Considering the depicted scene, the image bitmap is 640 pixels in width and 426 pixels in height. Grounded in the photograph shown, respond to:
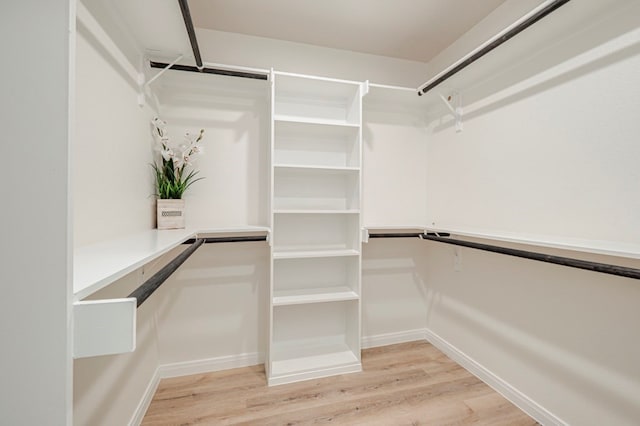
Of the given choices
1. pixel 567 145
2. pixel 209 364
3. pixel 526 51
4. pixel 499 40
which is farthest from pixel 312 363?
pixel 526 51

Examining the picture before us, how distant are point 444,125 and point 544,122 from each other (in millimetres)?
780

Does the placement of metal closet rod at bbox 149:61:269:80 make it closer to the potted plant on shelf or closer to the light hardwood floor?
the potted plant on shelf

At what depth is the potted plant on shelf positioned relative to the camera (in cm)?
168

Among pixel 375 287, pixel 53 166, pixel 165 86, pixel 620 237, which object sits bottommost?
pixel 375 287

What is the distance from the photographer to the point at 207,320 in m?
1.96

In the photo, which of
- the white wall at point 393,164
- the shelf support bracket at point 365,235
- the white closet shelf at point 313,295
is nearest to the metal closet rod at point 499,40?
the white wall at point 393,164

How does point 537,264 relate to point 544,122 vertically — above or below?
below

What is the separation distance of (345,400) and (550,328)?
121 centimetres

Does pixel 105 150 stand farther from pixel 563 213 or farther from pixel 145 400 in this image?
pixel 563 213

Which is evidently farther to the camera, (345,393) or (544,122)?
(345,393)

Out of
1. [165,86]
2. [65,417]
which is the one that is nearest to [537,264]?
[65,417]

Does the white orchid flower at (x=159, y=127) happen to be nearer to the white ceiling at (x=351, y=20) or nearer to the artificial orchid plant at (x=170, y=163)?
the artificial orchid plant at (x=170, y=163)

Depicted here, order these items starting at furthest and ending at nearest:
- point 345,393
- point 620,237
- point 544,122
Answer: point 345,393, point 544,122, point 620,237

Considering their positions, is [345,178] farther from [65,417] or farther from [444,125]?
[65,417]
